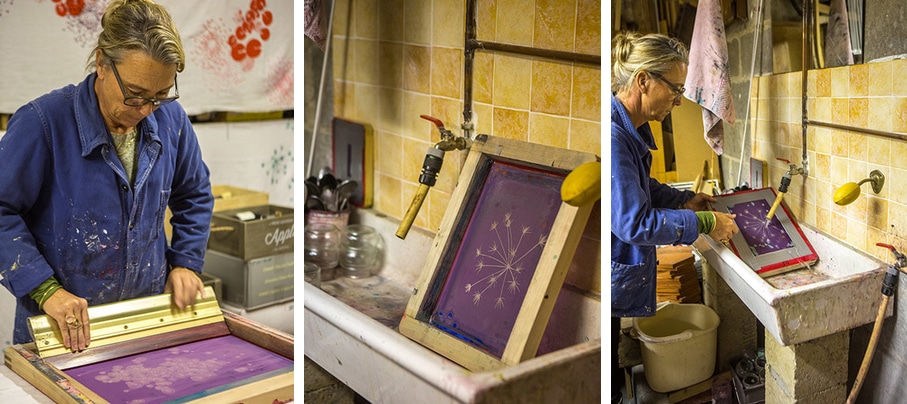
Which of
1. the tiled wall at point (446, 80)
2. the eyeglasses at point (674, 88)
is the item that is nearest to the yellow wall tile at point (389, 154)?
the tiled wall at point (446, 80)

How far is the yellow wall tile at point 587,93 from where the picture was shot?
156 centimetres

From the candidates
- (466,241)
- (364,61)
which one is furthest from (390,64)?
(466,241)

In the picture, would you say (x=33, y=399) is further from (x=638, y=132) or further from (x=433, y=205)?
(x=638, y=132)

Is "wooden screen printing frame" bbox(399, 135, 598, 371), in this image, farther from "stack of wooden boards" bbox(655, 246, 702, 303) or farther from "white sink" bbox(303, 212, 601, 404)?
"stack of wooden boards" bbox(655, 246, 702, 303)

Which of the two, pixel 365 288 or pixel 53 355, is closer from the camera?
pixel 53 355

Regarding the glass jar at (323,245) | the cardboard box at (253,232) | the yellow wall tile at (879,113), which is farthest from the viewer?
the cardboard box at (253,232)

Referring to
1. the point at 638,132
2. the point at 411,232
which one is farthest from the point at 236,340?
the point at 638,132

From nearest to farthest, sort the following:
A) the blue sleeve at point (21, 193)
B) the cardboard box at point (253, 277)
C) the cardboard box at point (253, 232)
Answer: the blue sleeve at point (21, 193), the cardboard box at point (253, 277), the cardboard box at point (253, 232)

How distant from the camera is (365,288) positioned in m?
1.69

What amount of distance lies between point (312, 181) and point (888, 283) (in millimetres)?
1240

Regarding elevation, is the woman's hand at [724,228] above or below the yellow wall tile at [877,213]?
below

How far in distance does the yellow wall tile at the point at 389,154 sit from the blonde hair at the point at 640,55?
1.60 ft

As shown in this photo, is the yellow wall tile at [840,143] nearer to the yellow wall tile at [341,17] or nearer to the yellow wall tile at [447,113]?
the yellow wall tile at [447,113]

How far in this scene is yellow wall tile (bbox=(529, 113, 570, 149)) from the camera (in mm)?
1545
